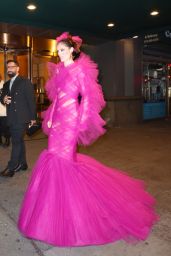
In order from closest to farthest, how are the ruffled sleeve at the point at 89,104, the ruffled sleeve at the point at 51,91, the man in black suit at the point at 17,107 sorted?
the ruffled sleeve at the point at 89,104 → the ruffled sleeve at the point at 51,91 → the man in black suit at the point at 17,107

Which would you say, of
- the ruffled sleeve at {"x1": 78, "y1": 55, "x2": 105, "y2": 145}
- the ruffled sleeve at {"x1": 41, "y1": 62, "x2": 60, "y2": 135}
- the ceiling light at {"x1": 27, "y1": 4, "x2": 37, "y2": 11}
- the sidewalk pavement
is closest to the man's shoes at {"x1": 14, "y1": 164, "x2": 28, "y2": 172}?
the sidewalk pavement

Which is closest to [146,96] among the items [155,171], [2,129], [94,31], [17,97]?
[94,31]

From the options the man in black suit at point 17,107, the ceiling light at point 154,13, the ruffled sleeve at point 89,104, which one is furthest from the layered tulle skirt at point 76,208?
the ceiling light at point 154,13

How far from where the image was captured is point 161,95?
580 inches

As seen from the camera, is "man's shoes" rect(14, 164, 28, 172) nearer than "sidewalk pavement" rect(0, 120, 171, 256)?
No

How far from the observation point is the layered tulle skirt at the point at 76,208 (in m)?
2.68

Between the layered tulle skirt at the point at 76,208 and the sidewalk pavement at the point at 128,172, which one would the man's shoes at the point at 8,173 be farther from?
the layered tulle skirt at the point at 76,208

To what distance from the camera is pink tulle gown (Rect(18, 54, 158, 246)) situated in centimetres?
269

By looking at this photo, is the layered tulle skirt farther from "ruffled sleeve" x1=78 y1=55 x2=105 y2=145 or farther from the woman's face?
the woman's face

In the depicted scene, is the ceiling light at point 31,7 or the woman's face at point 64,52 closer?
the woman's face at point 64,52

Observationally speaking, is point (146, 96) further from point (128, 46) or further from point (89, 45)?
point (89, 45)

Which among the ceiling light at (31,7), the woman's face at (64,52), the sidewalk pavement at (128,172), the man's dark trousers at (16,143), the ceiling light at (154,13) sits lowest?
the sidewalk pavement at (128,172)

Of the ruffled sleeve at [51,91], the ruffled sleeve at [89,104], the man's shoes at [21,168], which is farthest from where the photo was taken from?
the man's shoes at [21,168]

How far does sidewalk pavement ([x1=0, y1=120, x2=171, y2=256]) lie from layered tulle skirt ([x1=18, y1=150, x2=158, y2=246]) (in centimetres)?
9
